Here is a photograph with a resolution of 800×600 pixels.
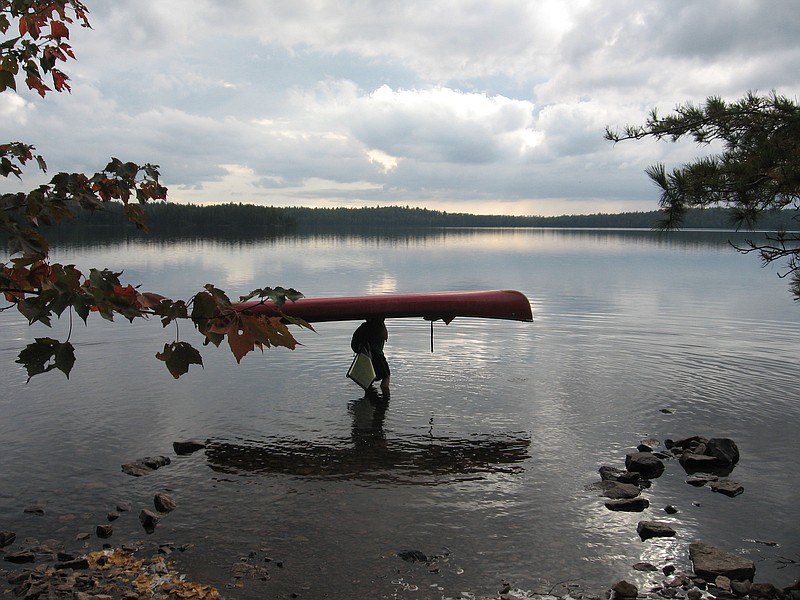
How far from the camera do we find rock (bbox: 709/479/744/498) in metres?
6.82

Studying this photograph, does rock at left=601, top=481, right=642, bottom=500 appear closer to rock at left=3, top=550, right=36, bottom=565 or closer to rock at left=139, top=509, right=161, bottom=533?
rock at left=139, top=509, right=161, bottom=533

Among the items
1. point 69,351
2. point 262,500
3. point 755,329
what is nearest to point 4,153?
point 69,351

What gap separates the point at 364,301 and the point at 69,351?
879 cm

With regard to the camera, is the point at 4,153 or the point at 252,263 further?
the point at 252,263

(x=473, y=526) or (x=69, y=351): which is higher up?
(x=69, y=351)

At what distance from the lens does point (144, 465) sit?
7449 millimetres

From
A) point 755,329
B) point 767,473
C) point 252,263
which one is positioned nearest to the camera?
point 767,473

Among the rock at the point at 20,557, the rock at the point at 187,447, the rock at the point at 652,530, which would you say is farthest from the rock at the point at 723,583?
the rock at the point at 187,447

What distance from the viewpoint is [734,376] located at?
12.1 metres

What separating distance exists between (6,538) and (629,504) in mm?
5904

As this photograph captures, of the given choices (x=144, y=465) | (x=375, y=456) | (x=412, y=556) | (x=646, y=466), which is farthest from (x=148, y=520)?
(x=646, y=466)

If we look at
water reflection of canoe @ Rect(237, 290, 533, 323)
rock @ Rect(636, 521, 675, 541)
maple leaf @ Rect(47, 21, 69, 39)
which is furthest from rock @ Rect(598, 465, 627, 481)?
maple leaf @ Rect(47, 21, 69, 39)

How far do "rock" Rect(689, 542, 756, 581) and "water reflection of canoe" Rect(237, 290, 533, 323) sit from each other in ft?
20.9

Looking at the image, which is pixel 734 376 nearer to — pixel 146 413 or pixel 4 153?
pixel 146 413
